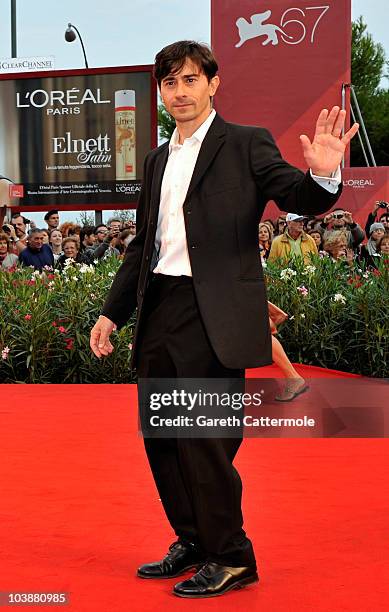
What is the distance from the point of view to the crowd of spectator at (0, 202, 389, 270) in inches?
437

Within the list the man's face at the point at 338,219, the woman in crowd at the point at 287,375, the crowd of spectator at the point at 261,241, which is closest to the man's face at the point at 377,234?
the crowd of spectator at the point at 261,241

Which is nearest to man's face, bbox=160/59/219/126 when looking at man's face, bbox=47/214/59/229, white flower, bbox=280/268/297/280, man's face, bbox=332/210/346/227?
white flower, bbox=280/268/297/280

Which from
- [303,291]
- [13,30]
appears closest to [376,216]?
[303,291]

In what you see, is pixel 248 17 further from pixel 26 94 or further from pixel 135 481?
pixel 135 481

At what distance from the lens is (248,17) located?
18281 millimetres

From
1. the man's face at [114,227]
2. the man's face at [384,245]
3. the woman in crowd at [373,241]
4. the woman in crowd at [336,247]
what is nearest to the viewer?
the woman in crowd at [336,247]

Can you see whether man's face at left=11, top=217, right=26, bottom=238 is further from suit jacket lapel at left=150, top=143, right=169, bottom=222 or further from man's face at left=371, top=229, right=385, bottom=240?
suit jacket lapel at left=150, top=143, right=169, bottom=222

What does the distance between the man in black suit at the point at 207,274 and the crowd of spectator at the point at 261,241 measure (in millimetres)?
6299

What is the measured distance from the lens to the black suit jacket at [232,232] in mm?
3234

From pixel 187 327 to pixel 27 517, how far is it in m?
1.45

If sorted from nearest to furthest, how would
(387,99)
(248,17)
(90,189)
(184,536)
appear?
1. (184,536)
2. (90,189)
3. (248,17)
4. (387,99)

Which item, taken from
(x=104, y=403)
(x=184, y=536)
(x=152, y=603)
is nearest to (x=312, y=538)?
(x=184, y=536)

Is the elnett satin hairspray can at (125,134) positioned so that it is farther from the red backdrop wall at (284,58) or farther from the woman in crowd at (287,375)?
the woman in crowd at (287,375)

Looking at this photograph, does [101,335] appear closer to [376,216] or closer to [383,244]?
[383,244]
